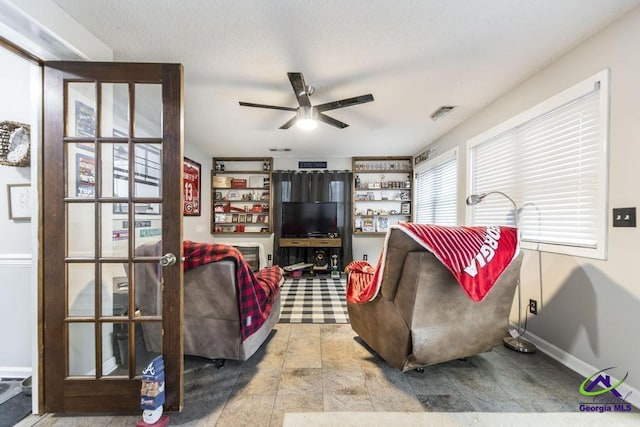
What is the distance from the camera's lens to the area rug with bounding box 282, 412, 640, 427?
4.46 ft

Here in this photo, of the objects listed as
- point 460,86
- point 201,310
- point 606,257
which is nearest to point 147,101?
point 201,310

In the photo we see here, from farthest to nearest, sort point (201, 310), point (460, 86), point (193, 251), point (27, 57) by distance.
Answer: point (460, 86), point (201, 310), point (193, 251), point (27, 57)

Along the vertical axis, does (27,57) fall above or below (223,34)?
below

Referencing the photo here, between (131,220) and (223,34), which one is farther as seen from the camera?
(223,34)

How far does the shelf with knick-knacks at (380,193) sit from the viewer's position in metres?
5.16

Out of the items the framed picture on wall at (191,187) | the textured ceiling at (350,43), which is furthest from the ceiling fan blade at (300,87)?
the framed picture on wall at (191,187)

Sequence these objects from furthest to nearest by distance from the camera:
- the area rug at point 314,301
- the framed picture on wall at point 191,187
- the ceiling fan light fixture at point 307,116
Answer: the framed picture on wall at point 191,187 → the area rug at point 314,301 → the ceiling fan light fixture at point 307,116

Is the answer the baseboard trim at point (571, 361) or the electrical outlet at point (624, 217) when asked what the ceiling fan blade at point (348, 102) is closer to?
the electrical outlet at point (624, 217)

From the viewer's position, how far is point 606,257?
5.39 feet

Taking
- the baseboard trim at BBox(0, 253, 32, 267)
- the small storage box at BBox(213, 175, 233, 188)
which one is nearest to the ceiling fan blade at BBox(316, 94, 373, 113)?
the baseboard trim at BBox(0, 253, 32, 267)

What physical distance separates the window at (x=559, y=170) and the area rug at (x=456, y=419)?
95 cm

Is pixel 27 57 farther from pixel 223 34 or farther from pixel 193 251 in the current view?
pixel 193 251

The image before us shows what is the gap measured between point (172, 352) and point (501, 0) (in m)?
2.71

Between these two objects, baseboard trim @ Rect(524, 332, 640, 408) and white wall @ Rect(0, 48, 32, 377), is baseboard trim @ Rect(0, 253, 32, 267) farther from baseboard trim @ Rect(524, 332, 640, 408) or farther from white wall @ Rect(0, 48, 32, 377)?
baseboard trim @ Rect(524, 332, 640, 408)
